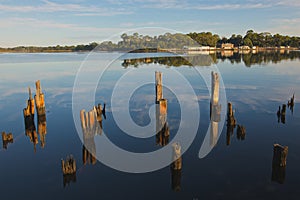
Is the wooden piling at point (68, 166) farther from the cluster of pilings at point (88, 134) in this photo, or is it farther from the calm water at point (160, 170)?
the cluster of pilings at point (88, 134)

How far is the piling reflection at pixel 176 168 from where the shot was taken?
14.1 meters

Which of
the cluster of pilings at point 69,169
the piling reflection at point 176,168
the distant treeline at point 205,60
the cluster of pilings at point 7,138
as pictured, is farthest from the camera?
the distant treeline at point 205,60

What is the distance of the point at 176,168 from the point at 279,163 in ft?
19.9

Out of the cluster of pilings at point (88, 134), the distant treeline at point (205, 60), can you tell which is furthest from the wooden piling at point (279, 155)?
the distant treeline at point (205, 60)

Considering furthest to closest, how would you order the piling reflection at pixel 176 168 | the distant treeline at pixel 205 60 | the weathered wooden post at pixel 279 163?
the distant treeline at pixel 205 60, the weathered wooden post at pixel 279 163, the piling reflection at pixel 176 168

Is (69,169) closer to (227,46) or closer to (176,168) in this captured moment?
(176,168)

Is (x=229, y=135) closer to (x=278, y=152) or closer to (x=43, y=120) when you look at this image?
(x=278, y=152)

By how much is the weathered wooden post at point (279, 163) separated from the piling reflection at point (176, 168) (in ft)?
17.5

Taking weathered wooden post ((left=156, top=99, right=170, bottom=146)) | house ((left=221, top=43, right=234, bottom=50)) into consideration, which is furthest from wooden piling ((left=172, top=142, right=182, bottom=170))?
house ((left=221, top=43, right=234, bottom=50))

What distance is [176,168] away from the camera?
1523 centimetres

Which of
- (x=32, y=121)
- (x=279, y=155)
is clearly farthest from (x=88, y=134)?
(x=279, y=155)

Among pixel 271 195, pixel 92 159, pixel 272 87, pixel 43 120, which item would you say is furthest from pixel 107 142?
pixel 272 87

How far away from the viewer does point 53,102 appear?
33.1 metres

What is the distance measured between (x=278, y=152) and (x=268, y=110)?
14170mm
